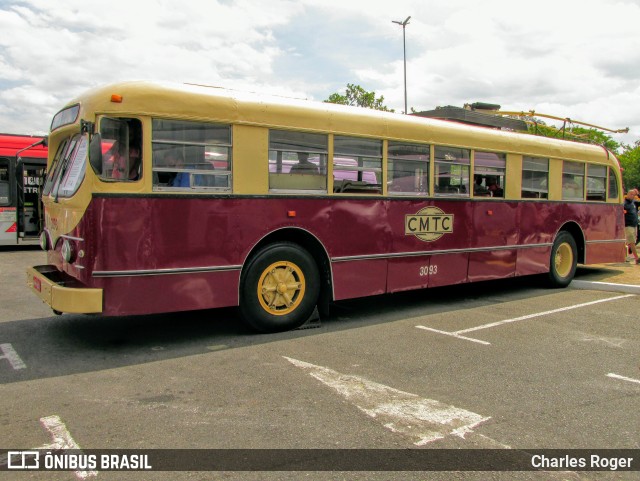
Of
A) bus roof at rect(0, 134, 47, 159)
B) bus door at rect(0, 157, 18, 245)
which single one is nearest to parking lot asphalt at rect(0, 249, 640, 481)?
bus door at rect(0, 157, 18, 245)

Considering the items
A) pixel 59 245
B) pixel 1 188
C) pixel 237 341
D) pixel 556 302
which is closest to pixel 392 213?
pixel 237 341

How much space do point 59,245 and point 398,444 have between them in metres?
4.45

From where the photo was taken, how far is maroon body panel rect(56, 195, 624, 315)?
5348 millimetres

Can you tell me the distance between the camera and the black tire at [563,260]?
1006 cm

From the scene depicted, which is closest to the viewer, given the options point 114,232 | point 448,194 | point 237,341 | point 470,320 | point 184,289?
point 114,232

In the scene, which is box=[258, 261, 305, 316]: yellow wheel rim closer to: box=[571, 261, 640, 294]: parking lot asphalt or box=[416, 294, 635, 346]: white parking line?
box=[416, 294, 635, 346]: white parking line

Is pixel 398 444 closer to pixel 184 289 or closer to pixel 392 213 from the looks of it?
pixel 184 289

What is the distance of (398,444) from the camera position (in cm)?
355

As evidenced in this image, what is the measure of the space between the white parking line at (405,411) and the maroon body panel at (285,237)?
6.15ft

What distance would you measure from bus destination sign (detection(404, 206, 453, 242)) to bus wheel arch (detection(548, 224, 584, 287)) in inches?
119

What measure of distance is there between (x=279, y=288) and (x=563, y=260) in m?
6.50

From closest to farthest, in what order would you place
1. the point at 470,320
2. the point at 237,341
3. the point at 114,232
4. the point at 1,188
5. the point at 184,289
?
the point at 114,232, the point at 184,289, the point at 237,341, the point at 470,320, the point at 1,188

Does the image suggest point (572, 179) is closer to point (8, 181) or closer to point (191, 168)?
point (191, 168)

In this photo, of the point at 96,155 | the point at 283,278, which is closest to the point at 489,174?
the point at 283,278
